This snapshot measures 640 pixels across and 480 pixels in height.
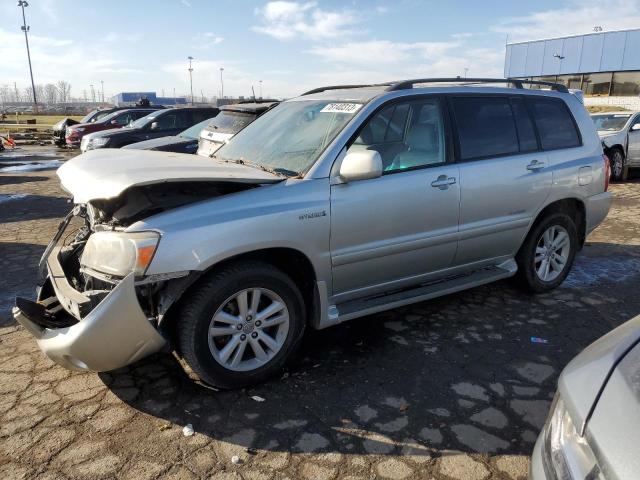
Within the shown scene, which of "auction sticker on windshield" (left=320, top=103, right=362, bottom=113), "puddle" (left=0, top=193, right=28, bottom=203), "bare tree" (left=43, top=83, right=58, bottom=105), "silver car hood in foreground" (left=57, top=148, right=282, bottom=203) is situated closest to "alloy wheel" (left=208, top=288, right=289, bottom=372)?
"silver car hood in foreground" (left=57, top=148, right=282, bottom=203)

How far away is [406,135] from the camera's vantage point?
3830mm

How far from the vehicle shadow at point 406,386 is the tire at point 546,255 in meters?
0.27

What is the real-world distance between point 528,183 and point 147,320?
3.22 m

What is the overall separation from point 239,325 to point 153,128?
11.9 m

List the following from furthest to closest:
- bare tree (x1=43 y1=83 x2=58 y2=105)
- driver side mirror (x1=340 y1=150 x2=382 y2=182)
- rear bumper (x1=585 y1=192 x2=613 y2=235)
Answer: bare tree (x1=43 y1=83 x2=58 y2=105) → rear bumper (x1=585 y1=192 x2=613 y2=235) → driver side mirror (x1=340 y1=150 x2=382 y2=182)

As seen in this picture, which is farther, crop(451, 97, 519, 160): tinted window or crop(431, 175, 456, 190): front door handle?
crop(451, 97, 519, 160): tinted window

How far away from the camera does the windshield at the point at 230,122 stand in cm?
890

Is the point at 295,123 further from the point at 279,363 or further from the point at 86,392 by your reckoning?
the point at 86,392

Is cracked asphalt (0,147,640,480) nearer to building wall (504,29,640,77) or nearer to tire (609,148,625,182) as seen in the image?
tire (609,148,625,182)

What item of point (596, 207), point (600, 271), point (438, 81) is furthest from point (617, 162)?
point (438, 81)

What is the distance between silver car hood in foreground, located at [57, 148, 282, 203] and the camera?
114 inches

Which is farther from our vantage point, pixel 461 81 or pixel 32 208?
pixel 32 208

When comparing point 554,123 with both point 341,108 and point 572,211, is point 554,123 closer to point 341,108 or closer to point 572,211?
point 572,211

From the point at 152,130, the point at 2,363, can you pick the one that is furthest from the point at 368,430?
the point at 152,130
